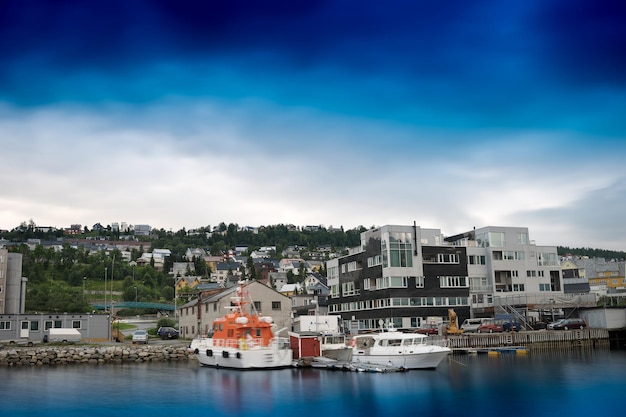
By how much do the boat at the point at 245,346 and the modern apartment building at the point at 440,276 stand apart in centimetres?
2348

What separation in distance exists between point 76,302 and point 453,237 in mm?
65364

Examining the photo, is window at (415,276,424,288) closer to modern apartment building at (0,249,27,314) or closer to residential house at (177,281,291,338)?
Result: residential house at (177,281,291,338)

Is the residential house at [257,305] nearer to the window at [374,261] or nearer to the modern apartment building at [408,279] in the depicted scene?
the modern apartment building at [408,279]

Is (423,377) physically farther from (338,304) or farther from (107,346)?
(338,304)

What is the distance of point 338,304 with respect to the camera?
296 feet

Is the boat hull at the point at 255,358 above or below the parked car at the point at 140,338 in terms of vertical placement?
below

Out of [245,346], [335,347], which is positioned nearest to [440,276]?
[335,347]

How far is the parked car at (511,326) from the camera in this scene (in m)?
68.9

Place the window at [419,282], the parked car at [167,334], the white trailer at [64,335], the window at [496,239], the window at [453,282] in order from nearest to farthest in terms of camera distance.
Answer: the white trailer at [64,335]
the window at [419,282]
the window at [453,282]
the parked car at [167,334]
the window at [496,239]

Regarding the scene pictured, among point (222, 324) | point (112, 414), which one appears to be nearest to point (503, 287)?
point (222, 324)

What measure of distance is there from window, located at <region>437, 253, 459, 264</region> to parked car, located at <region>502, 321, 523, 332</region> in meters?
11.4

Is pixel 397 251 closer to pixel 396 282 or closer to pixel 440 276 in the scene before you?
pixel 396 282

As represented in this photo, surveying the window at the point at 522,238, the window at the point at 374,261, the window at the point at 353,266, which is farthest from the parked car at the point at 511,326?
the window at the point at 353,266

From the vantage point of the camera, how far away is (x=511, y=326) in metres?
69.6
